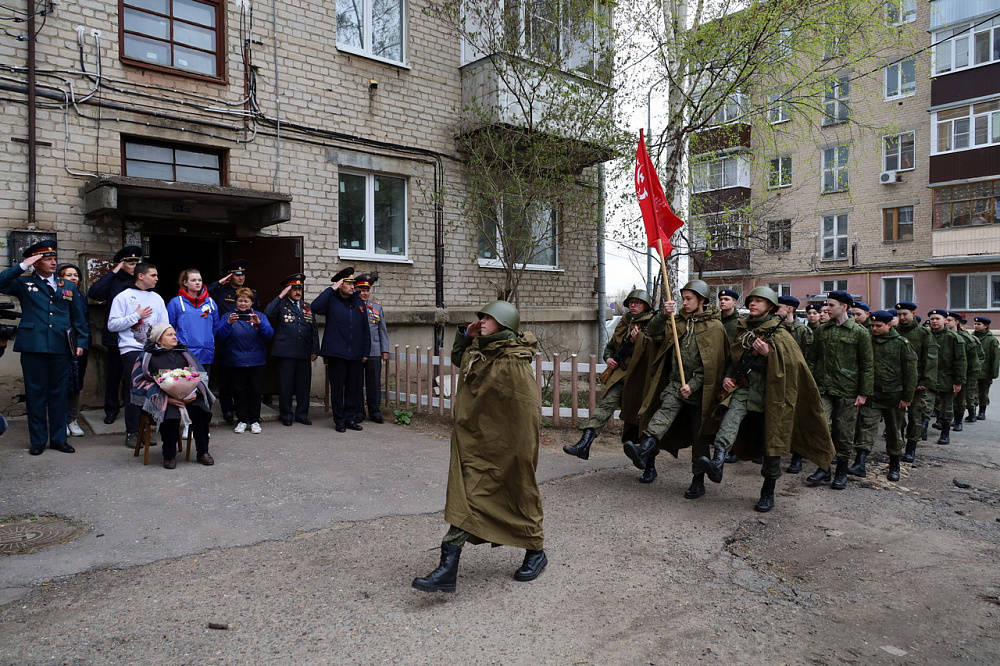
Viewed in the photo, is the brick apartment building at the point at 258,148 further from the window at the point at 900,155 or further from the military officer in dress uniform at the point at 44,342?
the window at the point at 900,155

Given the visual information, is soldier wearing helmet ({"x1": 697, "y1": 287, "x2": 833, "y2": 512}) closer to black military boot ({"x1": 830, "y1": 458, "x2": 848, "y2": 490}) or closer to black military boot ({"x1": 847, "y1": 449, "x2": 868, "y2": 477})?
black military boot ({"x1": 830, "y1": 458, "x2": 848, "y2": 490})

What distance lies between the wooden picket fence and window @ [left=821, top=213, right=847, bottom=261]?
84.7ft

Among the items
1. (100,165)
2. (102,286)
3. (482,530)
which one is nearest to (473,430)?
(482,530)

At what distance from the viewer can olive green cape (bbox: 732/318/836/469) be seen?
595cm

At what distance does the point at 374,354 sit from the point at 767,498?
560 cm

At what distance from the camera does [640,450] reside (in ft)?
20.2

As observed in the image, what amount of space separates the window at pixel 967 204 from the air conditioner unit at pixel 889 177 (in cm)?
176

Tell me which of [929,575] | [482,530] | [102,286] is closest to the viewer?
[482,530]

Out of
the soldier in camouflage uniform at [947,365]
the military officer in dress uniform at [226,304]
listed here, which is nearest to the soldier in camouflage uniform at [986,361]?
the soldier in camouflage uniform at [947,365]

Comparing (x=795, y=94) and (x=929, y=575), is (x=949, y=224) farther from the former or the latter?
(x=929, y=575)

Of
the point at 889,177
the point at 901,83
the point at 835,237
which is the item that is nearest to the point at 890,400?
the point at 889,177

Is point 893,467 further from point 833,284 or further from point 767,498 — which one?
point 833,284

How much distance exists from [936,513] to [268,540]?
5.48 meters

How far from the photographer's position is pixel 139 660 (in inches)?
126
